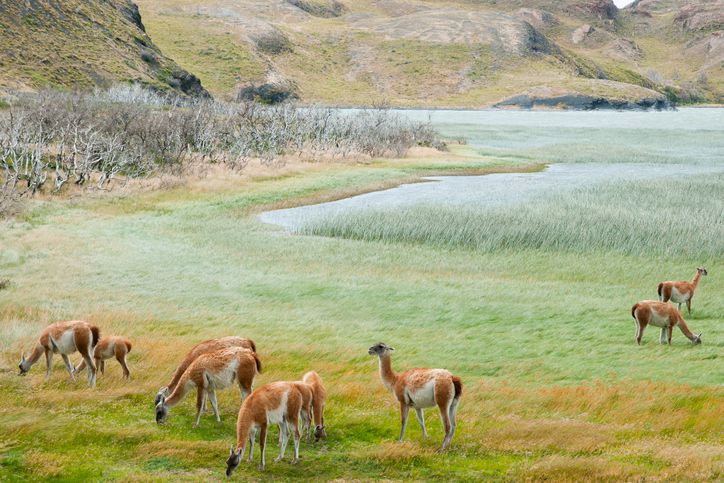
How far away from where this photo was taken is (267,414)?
10859 mm

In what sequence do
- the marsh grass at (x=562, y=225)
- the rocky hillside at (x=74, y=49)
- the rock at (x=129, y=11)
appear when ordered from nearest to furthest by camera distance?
the marsh grass at (x=562, y=225)
the rocky hillside at (x=74, y=49)
the rock at (x=129, y=11)

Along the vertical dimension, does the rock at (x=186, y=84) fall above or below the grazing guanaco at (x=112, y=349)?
above

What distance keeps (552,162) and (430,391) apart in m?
65.1

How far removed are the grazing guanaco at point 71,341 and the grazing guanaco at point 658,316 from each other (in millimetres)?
12381

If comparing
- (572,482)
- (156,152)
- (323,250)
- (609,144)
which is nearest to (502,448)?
(572,482)

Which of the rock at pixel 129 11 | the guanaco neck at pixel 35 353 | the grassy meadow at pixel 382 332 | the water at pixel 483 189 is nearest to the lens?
the grassy meadow at pixel 382 332

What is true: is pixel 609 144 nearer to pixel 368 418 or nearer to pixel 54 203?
pixel 54 203

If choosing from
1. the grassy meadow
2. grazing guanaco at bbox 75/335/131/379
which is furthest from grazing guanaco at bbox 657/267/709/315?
grazing guanaco at bbox 75/335/131/379

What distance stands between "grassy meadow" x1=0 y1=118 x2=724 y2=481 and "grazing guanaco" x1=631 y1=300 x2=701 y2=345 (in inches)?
15.8

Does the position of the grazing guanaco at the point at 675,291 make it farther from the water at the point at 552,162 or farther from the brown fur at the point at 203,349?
the water at the point at 552,162

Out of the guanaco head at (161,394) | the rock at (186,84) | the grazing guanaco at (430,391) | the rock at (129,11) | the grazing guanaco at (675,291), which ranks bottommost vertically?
the guanaco head at (161,394)

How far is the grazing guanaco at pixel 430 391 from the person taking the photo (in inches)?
455

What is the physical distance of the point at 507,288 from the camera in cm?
2455

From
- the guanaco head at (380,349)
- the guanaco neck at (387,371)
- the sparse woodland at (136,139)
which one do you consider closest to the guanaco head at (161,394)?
the guanaco head at (380,349)
